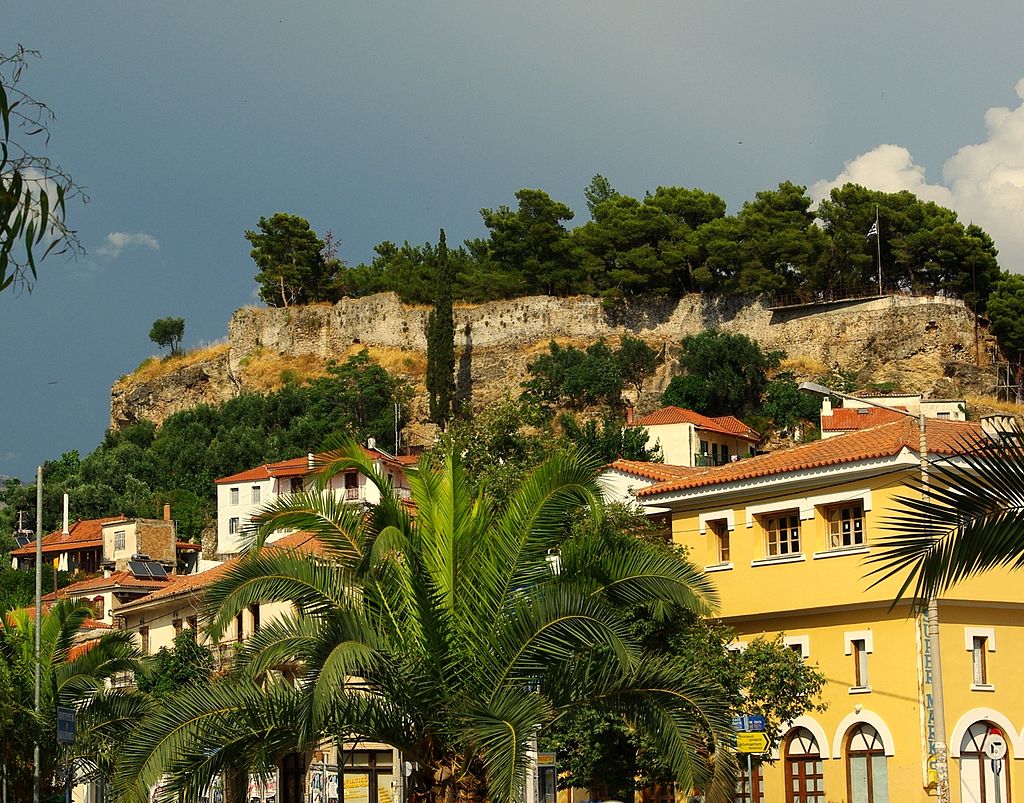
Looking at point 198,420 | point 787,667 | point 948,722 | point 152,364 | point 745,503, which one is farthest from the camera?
point 152,364

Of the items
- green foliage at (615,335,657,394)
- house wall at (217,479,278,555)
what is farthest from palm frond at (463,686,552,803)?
green foliage at (615,335,657,394)

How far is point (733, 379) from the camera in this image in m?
90.8

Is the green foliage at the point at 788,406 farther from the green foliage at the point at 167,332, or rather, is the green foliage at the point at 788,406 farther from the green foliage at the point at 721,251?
the green foliage at the point at 167,332

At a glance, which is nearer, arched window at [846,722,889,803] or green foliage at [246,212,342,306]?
arched window at [846,722,889,803]

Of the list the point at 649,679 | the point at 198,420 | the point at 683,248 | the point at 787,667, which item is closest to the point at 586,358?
the point at 683,248

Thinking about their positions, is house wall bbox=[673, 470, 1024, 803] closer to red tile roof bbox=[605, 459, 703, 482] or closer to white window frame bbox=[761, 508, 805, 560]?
white window frame bbox=[761, 508, 805, 560]

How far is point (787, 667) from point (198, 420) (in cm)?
7945

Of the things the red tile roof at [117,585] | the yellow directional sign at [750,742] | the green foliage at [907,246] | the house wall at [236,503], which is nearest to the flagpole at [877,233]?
the green foliage at [907,246]

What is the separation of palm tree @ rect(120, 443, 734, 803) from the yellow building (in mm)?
13791

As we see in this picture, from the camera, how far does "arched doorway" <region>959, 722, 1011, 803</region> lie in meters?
34.3

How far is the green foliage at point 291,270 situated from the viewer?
389ft

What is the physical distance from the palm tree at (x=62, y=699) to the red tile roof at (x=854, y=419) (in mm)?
43855

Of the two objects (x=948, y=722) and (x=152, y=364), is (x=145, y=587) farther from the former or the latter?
(x=152, y=364)

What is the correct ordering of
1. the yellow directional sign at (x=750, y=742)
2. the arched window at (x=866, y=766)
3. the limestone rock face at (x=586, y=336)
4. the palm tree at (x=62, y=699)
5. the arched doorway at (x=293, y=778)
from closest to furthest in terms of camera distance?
the yellow directional sign at (x=750, y=742) → the palm tree at (x=62, y=699) → the arched window at (x=866, y=766) → the arched doorway at (x=293, y=778) → the limestone rock face at (x=586, y=336)
